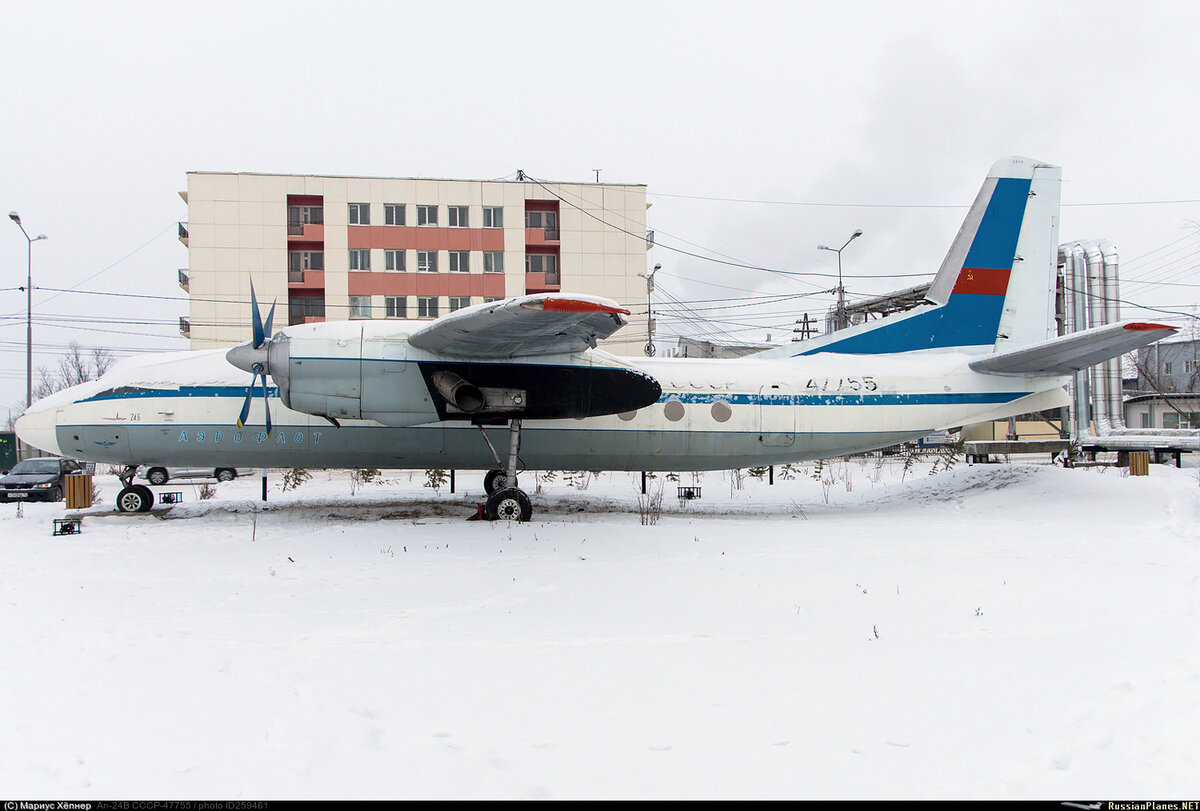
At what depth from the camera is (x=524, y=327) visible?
972 cm

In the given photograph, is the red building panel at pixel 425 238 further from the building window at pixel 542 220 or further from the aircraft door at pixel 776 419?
the aircraft door at pixel 776 419

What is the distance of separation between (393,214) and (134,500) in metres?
28.4

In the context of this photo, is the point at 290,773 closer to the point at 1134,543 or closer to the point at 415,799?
the point at 415,799

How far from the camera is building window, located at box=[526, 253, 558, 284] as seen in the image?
39688mm

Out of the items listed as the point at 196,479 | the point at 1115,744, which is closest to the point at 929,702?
the point at 1115,744

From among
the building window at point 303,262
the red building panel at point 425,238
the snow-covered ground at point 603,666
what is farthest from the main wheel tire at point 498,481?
the building window at point 303,262

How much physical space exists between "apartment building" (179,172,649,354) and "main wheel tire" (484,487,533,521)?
2491cm

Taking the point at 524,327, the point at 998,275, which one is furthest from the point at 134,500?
the point at 998,275

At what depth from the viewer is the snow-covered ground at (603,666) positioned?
9.98ft

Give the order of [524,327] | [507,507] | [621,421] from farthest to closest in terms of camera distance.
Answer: [621,421], [507,507], [524,327]

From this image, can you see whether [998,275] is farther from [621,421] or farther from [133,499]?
[133,499]

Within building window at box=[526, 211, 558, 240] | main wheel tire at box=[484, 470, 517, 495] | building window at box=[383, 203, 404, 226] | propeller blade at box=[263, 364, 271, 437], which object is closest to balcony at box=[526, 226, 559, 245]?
Result: building window at box=[526, 211, 558, 240]

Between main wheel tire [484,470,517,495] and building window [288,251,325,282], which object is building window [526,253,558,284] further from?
main wheel tire [484,470,517,495]

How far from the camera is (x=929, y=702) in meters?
3.82
